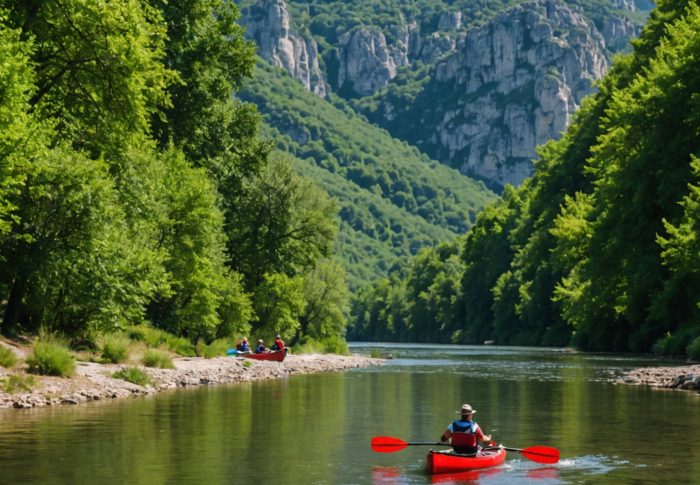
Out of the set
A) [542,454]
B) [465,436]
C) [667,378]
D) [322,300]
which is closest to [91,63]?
[465,436]

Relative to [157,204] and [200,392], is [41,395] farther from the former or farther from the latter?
[157,204]

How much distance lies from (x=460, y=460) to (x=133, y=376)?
17.6m

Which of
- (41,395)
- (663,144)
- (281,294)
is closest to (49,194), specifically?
(41,395)

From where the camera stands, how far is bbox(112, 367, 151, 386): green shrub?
116 ft

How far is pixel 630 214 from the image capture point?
62.5 m

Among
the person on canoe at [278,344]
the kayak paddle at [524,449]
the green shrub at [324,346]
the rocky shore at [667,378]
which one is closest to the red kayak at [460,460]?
the kayak paddle at [524,449]

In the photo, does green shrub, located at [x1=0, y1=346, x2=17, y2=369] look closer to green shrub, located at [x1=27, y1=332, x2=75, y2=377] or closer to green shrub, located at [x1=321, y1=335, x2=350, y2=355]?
green shrub, located at [x1=27, y1=332, x2=75, y2=377]

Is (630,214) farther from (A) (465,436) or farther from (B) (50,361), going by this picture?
(A) (465,436)

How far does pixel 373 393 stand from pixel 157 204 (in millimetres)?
13099

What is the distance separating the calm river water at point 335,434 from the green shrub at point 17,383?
142 centimetres

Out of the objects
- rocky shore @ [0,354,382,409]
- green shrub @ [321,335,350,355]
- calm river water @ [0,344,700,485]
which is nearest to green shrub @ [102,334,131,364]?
rocky shore @ [0,354,382,409]

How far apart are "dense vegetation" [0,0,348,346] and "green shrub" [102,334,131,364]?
826mm

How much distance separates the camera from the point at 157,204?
147 feet

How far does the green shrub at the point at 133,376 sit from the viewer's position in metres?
35.4
